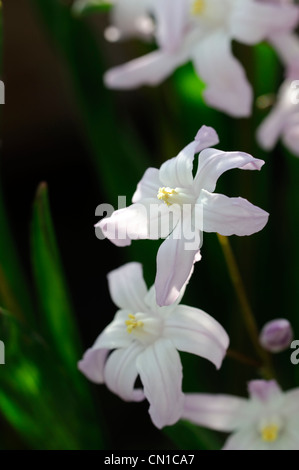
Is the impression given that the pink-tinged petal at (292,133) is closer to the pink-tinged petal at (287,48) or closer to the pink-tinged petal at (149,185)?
the pink-tinged petal at (287,48)

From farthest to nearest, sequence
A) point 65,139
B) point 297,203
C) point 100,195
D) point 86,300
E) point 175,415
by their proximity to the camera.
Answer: point 65,139 < point 100,195 < point 86,300 < point 297,203 < point 175,415

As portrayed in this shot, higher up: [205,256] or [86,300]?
[205,256]

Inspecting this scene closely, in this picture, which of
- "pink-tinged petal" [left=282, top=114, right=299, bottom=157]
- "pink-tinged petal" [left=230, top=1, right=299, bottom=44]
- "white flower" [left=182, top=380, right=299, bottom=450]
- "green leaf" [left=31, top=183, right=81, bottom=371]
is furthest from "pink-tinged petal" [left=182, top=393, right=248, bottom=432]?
"pink-tinged petal" [left=230, top=1, right=299, bottom=44]

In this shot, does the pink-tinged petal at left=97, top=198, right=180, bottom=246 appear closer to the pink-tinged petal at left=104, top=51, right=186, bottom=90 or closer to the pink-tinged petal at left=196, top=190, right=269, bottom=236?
the pink-tinged petal at left=196, top=190, right=269, bottom=236

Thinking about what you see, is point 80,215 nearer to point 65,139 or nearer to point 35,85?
point 65,139

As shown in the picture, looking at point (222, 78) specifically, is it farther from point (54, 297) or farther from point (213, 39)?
point (54, 297)

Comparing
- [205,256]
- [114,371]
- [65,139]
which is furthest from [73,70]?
[65,139]

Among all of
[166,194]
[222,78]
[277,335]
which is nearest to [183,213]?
[166,194]

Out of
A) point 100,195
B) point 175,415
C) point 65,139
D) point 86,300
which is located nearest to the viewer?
point 175,415
